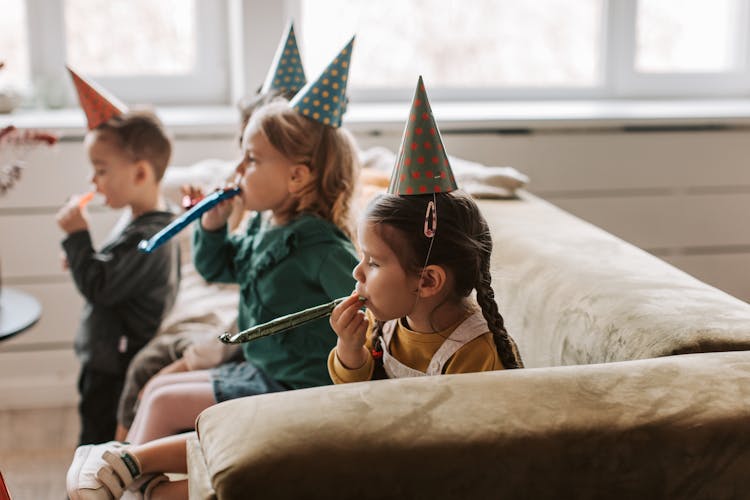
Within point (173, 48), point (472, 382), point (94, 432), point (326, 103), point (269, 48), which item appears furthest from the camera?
point (173, 48)

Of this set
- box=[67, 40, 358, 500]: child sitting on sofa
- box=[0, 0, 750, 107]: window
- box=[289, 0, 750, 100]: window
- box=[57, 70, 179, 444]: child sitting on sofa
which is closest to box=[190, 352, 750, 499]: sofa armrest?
box=[67, 40, 358, 500]: child sitting on sofa

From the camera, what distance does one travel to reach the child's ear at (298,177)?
168cm

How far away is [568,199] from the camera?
2.94m

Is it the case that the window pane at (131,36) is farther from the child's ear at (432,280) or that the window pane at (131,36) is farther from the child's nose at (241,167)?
the child's ear at (432,280)

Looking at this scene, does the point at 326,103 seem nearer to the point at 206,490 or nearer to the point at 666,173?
the point at 206,490

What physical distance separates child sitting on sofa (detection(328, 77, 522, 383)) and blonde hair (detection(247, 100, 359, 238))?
16.9 inches

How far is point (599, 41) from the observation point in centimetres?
328

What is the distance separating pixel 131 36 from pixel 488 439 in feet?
8.06

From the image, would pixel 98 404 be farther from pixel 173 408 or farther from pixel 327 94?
pixel 327 94

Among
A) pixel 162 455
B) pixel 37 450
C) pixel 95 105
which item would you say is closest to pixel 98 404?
pixel 37 450

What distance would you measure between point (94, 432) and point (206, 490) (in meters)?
1.30

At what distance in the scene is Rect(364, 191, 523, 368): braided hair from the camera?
122 cm

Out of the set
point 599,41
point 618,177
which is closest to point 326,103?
point 618,177

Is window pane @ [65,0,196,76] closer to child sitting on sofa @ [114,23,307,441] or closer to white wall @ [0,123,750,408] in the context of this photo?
white wall @ [0,123,750,408]
